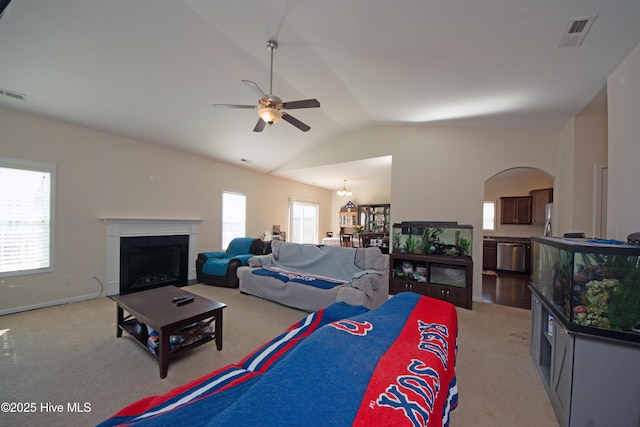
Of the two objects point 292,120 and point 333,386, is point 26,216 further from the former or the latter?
point 333,386

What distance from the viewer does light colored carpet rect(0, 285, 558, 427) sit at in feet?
5.90

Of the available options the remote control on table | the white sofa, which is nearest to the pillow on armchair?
the white sofa

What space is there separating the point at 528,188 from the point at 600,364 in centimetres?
670

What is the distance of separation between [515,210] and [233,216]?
7.44 m

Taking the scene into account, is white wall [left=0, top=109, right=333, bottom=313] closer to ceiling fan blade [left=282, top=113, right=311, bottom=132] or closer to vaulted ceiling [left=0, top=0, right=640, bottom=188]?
vaulted ceiling [left=0, top=0, right=640, bottom=188]

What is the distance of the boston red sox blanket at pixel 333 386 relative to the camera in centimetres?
52

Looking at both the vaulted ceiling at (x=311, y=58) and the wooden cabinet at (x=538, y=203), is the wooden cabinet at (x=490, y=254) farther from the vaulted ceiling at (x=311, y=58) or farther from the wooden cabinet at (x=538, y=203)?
the vaulted ceiling at (x=311, y=58)

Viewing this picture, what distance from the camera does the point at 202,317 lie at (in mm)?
2357

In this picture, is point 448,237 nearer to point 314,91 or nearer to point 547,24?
point 547,24

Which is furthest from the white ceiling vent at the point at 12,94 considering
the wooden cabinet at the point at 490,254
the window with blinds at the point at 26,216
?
the wooden cabinet at the point at 490,254

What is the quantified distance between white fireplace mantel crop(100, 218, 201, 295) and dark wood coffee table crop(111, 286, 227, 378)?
1.80 metres

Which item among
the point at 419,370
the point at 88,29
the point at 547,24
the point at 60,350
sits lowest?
the point at 60,350

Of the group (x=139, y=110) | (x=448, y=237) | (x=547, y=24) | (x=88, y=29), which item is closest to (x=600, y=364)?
(x=547, y=24)

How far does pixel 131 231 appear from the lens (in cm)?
436
